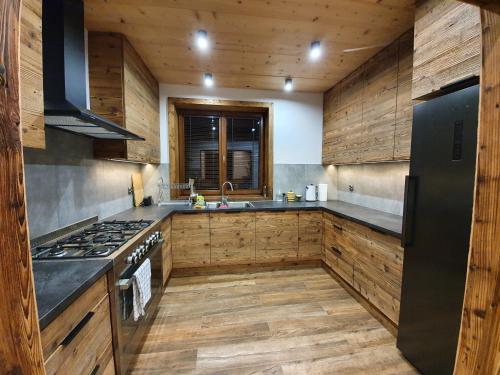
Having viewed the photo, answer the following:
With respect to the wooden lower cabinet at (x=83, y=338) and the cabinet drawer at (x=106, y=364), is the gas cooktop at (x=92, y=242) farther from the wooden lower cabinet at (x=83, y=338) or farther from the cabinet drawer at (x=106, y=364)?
the cabinet drawer at (x=106, y=364)

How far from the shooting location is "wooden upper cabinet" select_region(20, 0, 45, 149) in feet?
3.10

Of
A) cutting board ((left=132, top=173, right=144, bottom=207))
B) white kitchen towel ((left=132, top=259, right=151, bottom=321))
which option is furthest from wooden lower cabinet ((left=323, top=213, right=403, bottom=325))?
cutting board ((left=132, top=173, right=144, bottom=207))

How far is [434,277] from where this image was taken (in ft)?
4.37

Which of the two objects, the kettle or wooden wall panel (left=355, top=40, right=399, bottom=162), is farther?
the kettle

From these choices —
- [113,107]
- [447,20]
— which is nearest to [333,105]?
[447,20]

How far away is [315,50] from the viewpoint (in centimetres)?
209

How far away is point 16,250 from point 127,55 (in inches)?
81.6

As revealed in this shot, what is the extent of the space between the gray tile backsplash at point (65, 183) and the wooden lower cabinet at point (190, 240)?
727mm

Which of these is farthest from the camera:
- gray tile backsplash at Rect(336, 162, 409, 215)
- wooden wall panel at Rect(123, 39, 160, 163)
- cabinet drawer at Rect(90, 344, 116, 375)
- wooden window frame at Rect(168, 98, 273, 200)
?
wooden window frame at Rect(168, 98, 273, 200)

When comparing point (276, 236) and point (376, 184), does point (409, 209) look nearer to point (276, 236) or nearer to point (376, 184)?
point (376, 184)

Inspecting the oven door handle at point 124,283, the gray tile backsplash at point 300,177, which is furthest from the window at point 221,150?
the oven door handle at point 124,283

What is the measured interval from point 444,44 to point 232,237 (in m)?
2.52

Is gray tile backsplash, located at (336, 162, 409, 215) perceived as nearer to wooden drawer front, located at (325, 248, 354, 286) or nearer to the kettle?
the kettle

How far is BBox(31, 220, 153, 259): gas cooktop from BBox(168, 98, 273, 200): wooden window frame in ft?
4.50
